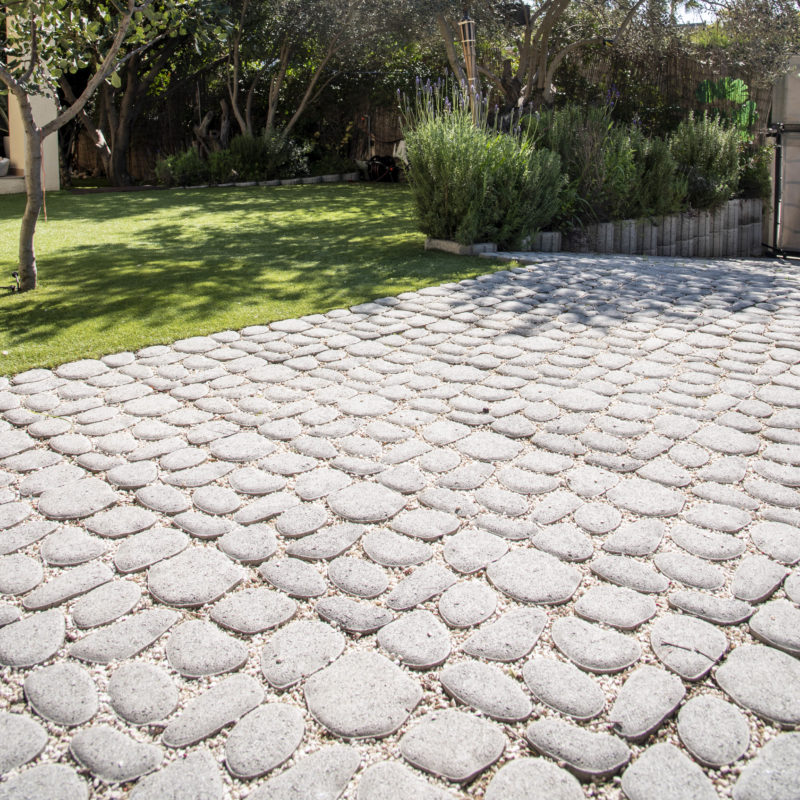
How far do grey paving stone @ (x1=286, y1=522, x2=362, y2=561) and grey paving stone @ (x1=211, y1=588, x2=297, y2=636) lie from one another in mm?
234

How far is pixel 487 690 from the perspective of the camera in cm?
204

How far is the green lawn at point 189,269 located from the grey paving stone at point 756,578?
3.75 meters

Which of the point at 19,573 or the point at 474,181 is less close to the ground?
the point at 474,181

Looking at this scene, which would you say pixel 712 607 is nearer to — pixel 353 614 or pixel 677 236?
pixel 353 614

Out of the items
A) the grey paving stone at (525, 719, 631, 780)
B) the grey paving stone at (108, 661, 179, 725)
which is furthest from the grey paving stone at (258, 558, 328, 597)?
the grey paving stone at (525, 719, 631, 780)

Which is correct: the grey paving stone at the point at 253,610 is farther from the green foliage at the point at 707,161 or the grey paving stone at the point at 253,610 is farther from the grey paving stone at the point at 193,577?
the green foliage at the point at 707,161

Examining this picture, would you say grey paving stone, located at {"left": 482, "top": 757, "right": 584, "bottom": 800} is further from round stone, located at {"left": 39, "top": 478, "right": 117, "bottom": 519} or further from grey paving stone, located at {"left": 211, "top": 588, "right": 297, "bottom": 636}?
round stone, located at {"left": 39, "top": 478, "right": 117, "bottom": 519}

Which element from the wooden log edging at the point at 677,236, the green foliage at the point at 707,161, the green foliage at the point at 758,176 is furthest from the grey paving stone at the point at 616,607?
the green foliage at the point at 758,176

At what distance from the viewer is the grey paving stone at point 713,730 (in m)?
1.84

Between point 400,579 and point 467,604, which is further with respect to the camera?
point 400,579

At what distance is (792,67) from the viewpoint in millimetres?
12555

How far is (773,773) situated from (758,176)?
1103 centimetres

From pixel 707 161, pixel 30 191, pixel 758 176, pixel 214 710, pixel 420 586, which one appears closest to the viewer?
pixel 214 710

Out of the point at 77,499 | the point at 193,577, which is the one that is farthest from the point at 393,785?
the point at 77,499
